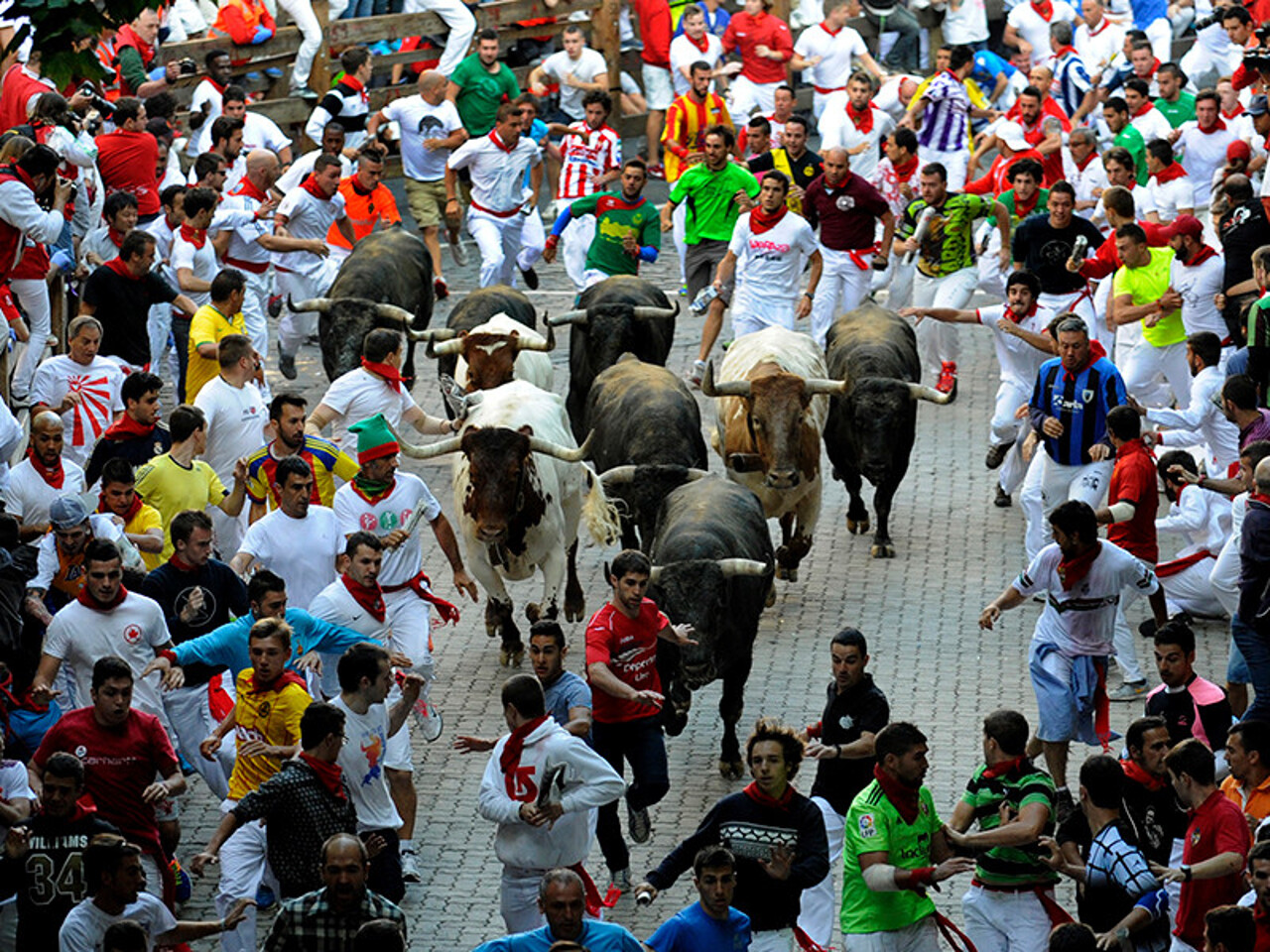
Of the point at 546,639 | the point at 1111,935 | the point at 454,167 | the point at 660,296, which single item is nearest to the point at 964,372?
the point at 660,296

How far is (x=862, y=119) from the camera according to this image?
24562 millimetres

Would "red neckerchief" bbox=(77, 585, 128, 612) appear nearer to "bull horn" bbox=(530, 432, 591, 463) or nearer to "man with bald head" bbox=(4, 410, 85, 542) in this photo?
"man with bald head" bbox=(4, 410, 85, 542)

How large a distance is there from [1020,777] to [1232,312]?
8227 mm

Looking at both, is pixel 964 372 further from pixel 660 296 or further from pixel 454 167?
pixel 454 167

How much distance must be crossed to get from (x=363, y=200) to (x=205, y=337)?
223 inches

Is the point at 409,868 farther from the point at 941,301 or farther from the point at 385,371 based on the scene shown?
the point at 941,301

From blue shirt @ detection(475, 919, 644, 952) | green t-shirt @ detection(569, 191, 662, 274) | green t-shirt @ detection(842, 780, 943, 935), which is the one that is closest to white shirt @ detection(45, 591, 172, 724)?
blue shirt @ detection(475, 919, 644, 952)

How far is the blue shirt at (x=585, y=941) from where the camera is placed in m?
8.16

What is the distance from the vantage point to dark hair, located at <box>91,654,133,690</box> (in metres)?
9.71

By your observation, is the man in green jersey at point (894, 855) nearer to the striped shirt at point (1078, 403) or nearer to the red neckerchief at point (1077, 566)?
the red neckerchief at point (1077, 566)

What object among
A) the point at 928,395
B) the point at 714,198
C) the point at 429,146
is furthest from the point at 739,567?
the point at 429,146

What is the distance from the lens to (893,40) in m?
30.0

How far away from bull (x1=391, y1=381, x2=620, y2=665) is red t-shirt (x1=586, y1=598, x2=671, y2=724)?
8.14 feet

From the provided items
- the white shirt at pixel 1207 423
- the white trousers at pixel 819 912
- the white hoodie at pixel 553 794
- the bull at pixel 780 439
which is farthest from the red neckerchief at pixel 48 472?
Result: the white shirt at pixel 1207 423
